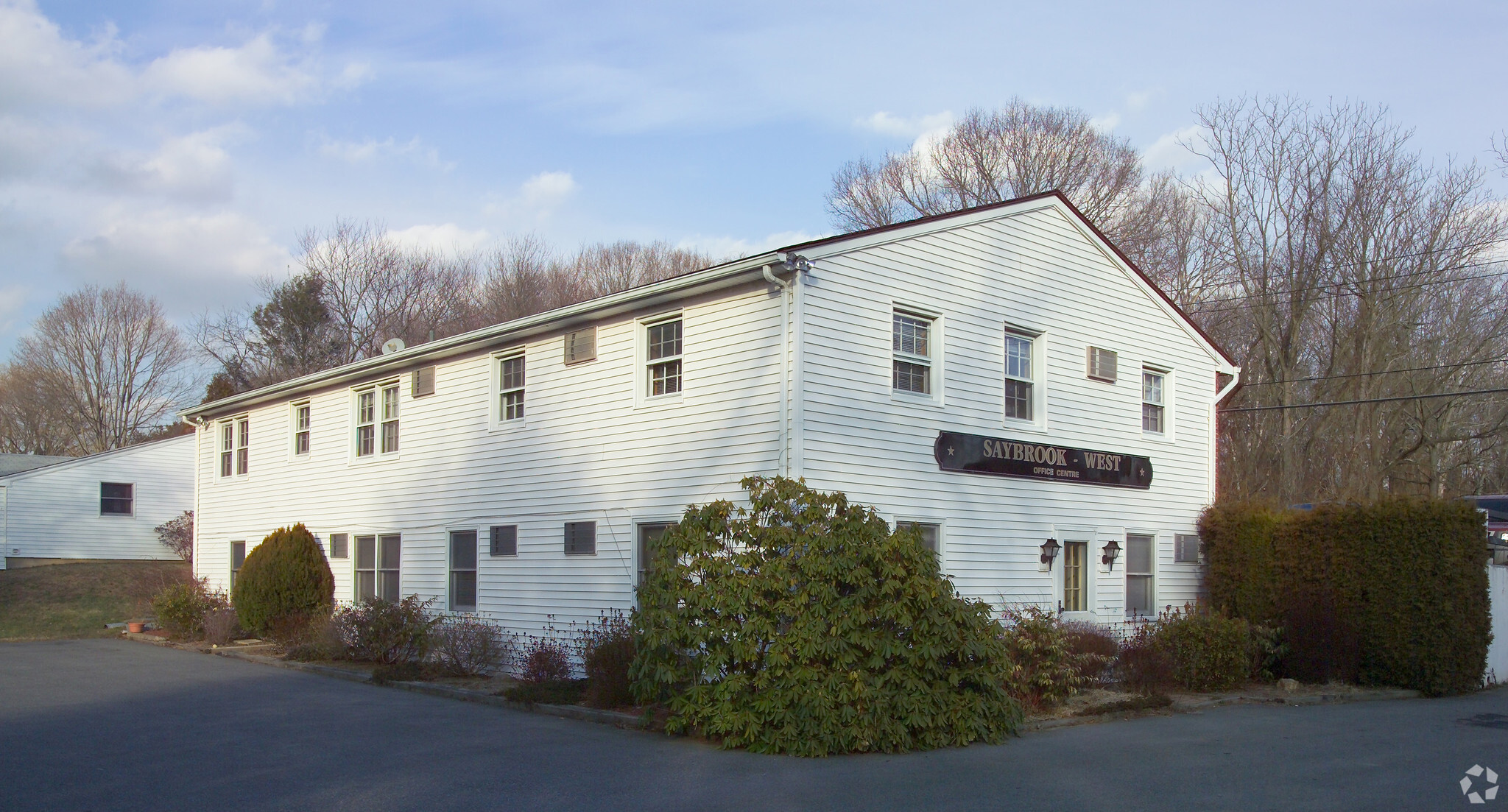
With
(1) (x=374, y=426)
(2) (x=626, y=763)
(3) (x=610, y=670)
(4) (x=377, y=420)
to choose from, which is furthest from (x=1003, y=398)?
(1) (x=374, y=426)

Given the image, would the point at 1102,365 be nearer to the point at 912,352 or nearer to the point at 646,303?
the point at 912,352

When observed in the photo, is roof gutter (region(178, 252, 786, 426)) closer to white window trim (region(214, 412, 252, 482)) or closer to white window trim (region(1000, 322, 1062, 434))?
white window trim (region(214, 412, 252, 482))

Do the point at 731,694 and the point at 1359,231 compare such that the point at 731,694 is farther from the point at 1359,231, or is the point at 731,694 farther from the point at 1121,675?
the point at 1359,231

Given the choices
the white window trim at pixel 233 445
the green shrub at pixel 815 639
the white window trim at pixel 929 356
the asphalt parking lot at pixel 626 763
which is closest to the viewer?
the asphalt parking lot at pixel 626 763

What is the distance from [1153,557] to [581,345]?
33.2 ft

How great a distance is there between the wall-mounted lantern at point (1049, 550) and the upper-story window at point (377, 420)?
38.2 feet

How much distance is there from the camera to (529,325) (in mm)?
17734

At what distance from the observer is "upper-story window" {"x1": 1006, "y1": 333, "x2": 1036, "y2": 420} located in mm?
17156

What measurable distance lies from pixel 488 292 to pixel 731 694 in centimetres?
3882

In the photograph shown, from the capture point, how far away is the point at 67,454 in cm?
5300

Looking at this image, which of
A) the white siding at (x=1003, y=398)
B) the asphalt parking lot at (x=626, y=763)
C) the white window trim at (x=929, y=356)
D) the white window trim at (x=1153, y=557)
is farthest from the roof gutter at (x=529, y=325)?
the white window trim at (x=1153, y=557)

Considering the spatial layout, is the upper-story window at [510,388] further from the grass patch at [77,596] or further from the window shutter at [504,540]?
the grass patch at [77,596]

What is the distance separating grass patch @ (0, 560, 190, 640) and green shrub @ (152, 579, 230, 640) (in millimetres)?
3341

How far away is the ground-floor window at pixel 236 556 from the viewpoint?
25312 mm
